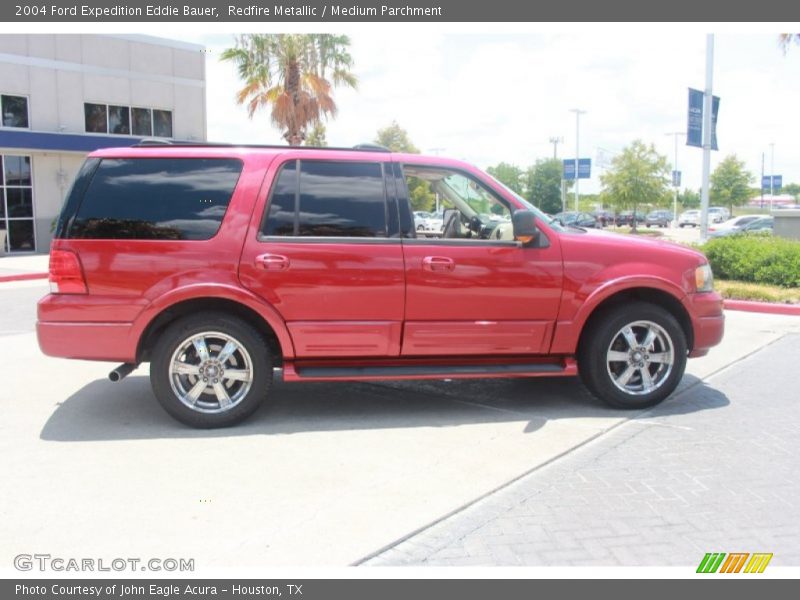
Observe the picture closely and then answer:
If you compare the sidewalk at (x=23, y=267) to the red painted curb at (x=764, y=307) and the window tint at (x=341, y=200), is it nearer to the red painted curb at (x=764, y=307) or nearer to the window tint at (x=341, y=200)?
the window tint at (x=341, y=200)

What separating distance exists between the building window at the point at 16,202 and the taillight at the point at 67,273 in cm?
2134

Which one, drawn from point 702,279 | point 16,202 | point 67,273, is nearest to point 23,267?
point 16,202

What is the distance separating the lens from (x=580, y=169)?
156 feet

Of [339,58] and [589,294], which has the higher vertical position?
[339,58]

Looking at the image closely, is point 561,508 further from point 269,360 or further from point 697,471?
point 269,360

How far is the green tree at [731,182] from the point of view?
6600 centimetres

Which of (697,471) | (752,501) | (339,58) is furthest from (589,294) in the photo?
(339,58)

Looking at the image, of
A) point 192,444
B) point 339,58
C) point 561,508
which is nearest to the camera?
point 561,508

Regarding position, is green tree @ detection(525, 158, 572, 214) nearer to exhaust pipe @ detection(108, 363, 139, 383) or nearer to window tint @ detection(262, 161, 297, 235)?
window tint @ detection(262, 161, 297, 235)

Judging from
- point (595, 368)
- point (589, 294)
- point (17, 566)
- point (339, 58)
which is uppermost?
point (339, 58)

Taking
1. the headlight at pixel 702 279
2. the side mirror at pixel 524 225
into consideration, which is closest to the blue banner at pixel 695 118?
the headlight at pixel 702 279

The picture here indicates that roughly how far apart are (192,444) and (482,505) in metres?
2.21

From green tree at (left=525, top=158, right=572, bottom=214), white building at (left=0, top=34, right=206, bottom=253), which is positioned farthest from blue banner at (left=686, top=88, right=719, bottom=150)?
green tree at (left=525, top=158, right=572, bottom=214)

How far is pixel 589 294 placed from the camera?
18.7 ft
